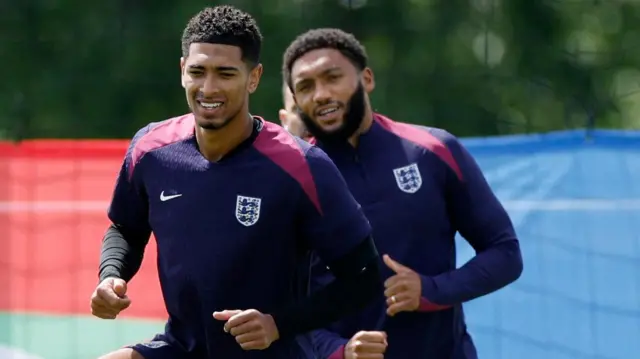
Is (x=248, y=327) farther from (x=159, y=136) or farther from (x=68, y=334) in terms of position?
(x=68, y=334)

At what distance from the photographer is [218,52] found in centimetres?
416

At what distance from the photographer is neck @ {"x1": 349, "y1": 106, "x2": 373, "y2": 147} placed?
500 cm

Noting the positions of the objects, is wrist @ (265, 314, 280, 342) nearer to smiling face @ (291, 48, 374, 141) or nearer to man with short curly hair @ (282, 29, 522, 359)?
man with short curly hair @ (282, 29, 522, 359)

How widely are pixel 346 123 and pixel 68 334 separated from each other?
245cm

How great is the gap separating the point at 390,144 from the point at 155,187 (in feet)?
3.52

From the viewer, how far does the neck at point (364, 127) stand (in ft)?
16.4

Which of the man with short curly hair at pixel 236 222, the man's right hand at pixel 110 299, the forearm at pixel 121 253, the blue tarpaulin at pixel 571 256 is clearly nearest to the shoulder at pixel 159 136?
the man with short curly hair at pixel 236 222

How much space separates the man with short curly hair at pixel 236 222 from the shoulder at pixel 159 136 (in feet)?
0.10

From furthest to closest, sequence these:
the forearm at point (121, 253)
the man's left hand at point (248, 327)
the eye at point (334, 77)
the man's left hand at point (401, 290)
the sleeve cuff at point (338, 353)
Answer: the eye at point (334, 77) → the man's left hand at point (401, 290) → the sleeve cuff at point (338, 353) → the forearm at point (121, 253) → the man's left hand at point (248, 327)

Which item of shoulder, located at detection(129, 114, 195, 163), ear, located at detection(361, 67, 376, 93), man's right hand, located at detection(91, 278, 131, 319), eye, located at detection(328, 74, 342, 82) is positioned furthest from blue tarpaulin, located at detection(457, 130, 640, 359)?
man's right hand, located at detection(91, 278, 131, 319)

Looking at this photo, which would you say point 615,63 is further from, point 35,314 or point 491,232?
point 491,232

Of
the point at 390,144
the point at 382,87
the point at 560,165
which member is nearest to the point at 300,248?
the point at 390,144

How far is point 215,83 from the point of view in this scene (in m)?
4.12

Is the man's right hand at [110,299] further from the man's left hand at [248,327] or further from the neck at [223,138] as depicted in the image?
the neck at [223,138]
